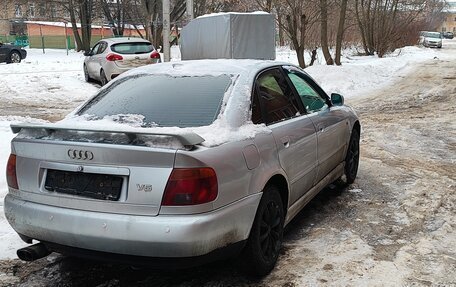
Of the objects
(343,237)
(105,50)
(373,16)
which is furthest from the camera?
(373,16)

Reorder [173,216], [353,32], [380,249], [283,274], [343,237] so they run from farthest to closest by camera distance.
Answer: [353,32]
[343,237]
[380,249]
[283,274]
[173,216]

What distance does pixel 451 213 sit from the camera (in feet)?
16.2

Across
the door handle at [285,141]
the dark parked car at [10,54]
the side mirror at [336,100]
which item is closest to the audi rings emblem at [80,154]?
the door handle at [285,141]

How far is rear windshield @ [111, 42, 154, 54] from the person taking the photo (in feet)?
52.4

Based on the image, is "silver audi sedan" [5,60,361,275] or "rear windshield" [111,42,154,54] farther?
"rear windshield" [111,42,154,54]

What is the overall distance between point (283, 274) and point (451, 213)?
7.33ft

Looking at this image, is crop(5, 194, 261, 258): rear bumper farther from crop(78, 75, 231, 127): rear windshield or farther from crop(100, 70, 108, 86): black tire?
crop(100, 70, 108, 86): black tire

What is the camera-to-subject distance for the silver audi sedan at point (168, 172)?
294cm

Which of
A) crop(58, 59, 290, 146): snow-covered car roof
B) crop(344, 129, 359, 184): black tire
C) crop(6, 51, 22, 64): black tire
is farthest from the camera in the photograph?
crop(6, 51, 22, 64): black tire

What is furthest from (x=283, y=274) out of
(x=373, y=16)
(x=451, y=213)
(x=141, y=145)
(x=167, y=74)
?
(x=373, y=16)

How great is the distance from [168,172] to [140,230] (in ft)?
1.23

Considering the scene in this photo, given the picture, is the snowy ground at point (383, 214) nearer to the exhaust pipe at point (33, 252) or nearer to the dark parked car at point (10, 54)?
the exhaust pipe at point (33, 252)

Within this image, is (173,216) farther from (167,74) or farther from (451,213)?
(451,213)

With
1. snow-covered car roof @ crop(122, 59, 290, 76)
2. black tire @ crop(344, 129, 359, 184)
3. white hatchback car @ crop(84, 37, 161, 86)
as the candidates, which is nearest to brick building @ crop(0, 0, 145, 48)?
white hatchback car @ crop(84, 37, 161, 86)
